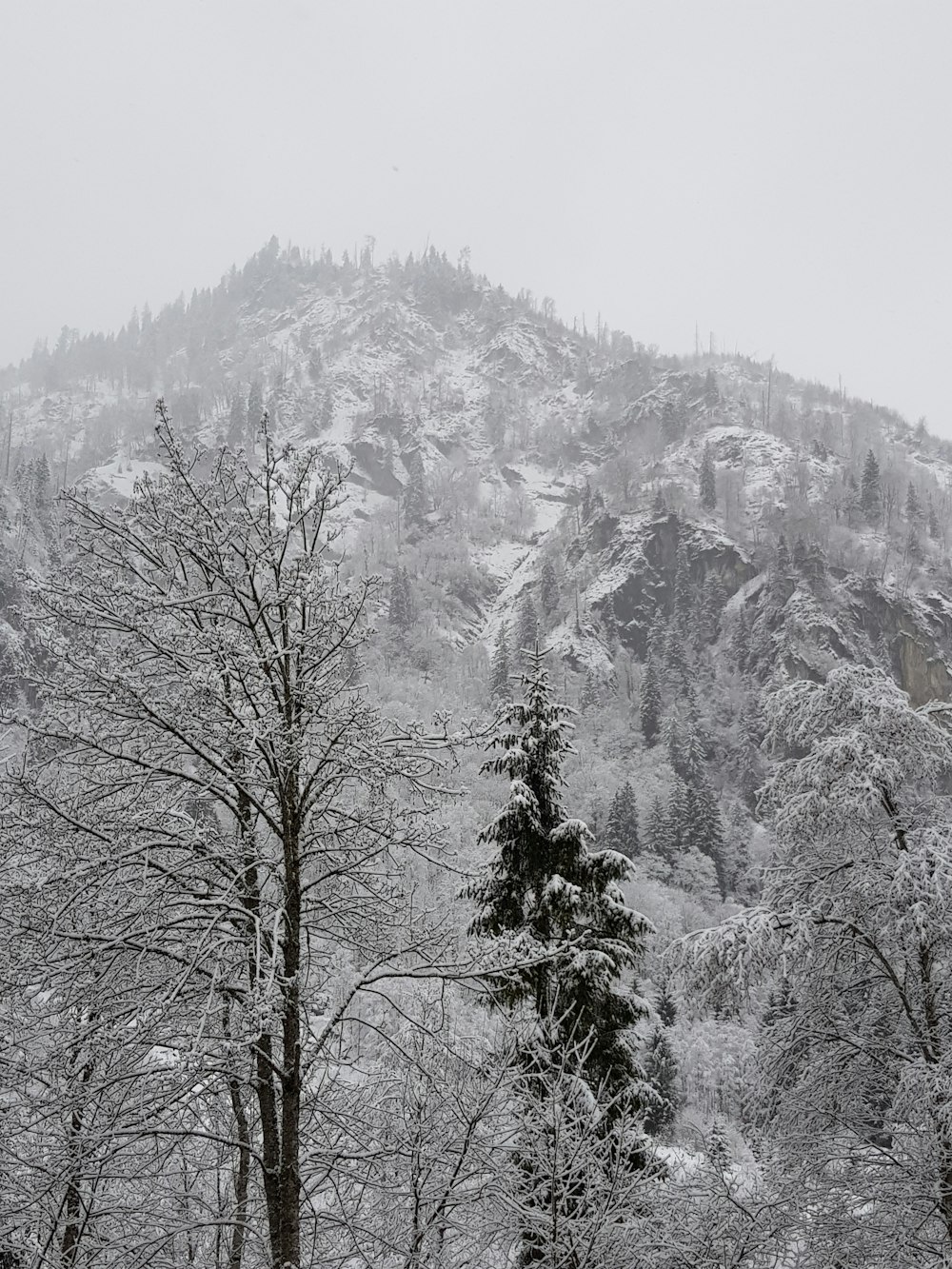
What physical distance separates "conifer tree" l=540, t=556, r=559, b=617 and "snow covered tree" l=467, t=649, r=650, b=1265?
111104 mm

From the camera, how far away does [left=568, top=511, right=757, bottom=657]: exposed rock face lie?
115 metres

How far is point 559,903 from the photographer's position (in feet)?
32.0

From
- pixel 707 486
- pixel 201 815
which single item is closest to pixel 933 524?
pixel 707 486

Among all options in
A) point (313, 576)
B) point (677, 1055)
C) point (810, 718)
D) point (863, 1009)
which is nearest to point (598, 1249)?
point (863, 1009)

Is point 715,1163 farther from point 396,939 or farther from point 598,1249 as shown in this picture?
point 396,939

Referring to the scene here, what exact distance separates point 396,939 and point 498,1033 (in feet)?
11.0

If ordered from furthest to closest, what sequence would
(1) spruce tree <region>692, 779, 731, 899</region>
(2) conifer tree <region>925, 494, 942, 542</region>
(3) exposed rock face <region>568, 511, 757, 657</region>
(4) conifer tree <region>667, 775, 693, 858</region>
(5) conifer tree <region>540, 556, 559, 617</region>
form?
(5) conifer tree <region>540, 556, 559, 617</region> < (2) conifer tree <region>925, 494, 942, 542</region> < (3) exposed rock face <region>568, 511, 757, 657</region> < (4) conifer tree <region>667, 775, 693, 858</region> < (1) spruce tree <region>692, 779, 731, 899</region>

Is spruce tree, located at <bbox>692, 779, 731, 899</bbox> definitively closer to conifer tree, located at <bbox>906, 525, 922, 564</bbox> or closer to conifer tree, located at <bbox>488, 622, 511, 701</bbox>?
conifer tree, located at <bbox>488, 622, 511, 701</bbox>

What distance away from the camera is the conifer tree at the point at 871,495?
392 feet

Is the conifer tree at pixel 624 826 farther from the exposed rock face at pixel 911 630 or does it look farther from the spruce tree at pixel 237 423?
the spruce tree at pixel 237 423

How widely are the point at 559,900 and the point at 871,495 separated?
419 ft

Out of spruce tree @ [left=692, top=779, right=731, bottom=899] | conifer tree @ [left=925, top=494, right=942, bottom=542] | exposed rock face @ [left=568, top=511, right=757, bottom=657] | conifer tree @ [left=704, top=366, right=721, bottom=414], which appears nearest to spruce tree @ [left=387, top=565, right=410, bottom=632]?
exposed rock face @ [left=568, top=511, right=757, bottom=657]

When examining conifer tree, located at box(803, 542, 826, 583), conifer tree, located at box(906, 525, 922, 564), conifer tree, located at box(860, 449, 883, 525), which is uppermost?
conifer tree, located at box(860, 449, 883, 525)

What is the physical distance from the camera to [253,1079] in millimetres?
4910
